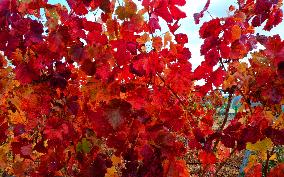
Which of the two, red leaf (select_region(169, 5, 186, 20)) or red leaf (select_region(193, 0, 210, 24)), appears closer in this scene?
red leaf (select_region(169, 5, 186, 20))

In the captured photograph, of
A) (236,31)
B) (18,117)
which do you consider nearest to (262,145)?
(236,31)

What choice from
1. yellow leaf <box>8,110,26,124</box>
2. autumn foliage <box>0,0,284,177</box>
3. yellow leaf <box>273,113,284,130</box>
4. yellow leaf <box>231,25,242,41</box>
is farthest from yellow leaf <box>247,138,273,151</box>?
yellow leaf <box>8,110,26,124</box>

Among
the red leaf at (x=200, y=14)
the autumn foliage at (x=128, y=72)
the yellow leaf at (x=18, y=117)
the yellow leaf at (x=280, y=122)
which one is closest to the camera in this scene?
the autumn foliage at (x=128, y=72)

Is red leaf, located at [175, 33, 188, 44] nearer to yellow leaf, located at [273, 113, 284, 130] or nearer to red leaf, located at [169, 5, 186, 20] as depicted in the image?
red leaf, located at [169, 5, 186, 20]

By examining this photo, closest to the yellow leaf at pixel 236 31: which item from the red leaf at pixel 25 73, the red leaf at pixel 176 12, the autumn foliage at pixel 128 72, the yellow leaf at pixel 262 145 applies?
the autumn foliage at pixel 128 72

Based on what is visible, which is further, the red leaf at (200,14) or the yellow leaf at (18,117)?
the yellow leaf at (18,117)

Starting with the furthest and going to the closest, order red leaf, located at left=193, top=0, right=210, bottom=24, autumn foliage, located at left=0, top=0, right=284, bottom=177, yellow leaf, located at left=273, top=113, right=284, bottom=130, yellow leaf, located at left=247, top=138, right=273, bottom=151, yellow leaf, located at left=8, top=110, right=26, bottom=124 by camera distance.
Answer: yellow leaf, located at left=8, top=110, right=26, bottom=124, yellow leaf, located at left=273, top=113, right=284, bottom=130, yellow leaf, located at left=247, top=138, right=273, bottom=151, red leaf, located at left=193, top=0, right=210, bottom=24, autumn foliage, located at left=0, top=0, right=284, bottom=177

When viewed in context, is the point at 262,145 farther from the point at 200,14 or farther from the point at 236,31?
the point at 200,14

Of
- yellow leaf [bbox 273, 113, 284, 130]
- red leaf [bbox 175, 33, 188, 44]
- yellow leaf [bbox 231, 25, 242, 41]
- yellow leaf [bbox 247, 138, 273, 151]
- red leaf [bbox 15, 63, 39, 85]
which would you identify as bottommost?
yellow leaf [bbox 247, 138, 273, 151]

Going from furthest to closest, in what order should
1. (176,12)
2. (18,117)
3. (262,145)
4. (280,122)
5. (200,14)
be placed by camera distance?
(18,117)
(280,122)
(262,145)
(200,14)
(176,12)

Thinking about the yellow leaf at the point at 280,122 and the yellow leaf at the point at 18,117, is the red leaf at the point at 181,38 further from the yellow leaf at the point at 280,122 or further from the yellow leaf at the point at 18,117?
the yellow leaf at the point at 18,117

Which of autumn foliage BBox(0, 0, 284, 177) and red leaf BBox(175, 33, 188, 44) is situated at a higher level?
red leaf BBox(175, 33, 188, 44)

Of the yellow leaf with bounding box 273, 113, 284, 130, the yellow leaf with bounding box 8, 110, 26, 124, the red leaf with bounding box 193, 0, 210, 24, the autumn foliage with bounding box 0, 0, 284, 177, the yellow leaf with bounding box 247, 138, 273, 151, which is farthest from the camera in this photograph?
the yellow leaf with bounding box 8, 110, 26, 124

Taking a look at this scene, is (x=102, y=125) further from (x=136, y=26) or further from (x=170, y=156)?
(x=136, y=26)
